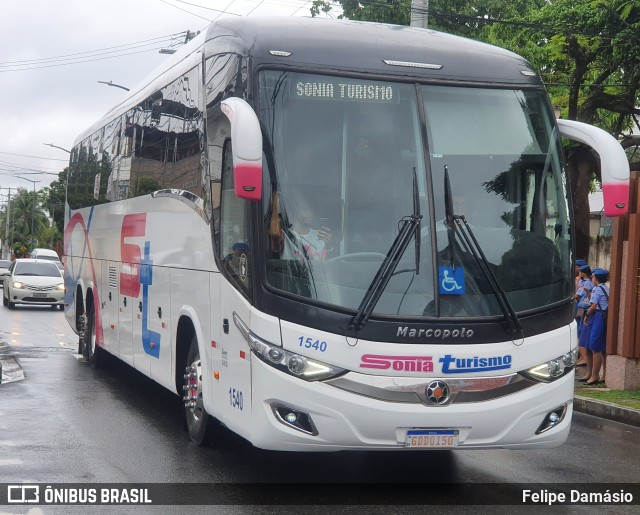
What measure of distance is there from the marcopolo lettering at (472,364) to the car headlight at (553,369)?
0.22 m

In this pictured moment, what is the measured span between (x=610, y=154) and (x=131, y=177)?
647cm

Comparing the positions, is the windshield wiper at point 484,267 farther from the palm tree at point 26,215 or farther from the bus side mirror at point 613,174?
the palm tree at point 26,215

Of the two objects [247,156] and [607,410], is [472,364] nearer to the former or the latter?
[247,156]

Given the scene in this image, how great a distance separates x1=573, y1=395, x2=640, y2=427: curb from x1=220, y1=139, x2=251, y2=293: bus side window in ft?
21.4

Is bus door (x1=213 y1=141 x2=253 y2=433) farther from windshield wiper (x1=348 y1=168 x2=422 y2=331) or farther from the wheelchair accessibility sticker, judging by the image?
the wheelchair accessibility sticker

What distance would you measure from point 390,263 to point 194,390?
286 cm

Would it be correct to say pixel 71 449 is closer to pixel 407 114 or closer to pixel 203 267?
pixel 203 267

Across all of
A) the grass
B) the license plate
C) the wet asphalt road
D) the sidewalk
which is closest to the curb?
the sidewalk

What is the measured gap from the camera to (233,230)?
8211 mm

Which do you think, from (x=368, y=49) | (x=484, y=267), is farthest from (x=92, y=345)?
(x=484, y=267)

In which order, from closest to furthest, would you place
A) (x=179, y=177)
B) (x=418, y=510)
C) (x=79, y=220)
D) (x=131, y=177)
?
(x=418, y=510) → (x=179, y=177) → (x=131, y=177) → (x=79, y=220)

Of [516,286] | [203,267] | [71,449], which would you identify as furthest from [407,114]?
[71,449]

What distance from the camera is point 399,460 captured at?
9344 millimetres

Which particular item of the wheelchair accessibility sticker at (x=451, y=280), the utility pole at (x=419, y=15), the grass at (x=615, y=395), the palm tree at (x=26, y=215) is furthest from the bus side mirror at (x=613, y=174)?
the palm tree at (x=26, y=215)
